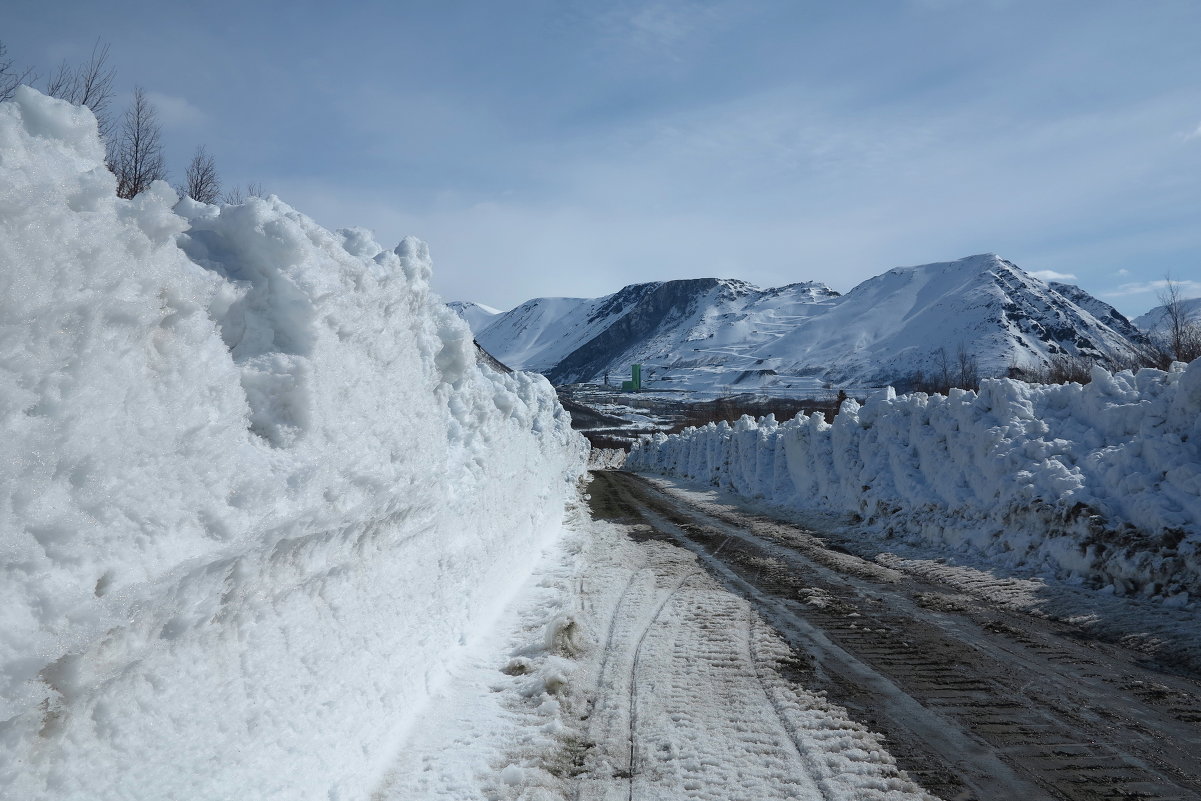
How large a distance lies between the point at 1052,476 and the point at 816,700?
6687 mm

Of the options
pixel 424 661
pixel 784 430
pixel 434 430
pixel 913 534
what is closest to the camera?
pixel 424 661

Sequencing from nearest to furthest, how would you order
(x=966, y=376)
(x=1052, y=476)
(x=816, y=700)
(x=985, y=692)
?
1. (x=816, y=700)
2. (x=985, y=692)
3. (x=1052, y=476)
4. (x=966, y=376)

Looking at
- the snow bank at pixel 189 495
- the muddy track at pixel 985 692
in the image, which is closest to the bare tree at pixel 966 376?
the muddy track at pixel 985 692

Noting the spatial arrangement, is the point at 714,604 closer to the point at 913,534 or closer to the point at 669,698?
the point at 669,698

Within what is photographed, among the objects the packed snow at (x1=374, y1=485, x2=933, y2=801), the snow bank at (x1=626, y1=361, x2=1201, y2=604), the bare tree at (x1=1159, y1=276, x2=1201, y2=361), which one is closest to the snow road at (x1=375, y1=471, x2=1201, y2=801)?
the packed snow at (x1=374, y1=485, x2=933, y2=801)

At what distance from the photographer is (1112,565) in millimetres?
7598

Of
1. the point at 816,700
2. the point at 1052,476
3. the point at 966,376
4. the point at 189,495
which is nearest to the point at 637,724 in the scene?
the point at 816,700

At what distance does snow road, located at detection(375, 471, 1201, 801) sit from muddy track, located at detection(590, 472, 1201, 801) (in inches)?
0.7

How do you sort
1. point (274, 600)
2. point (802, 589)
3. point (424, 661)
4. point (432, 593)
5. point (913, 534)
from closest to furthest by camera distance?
point (274, 600) → point (424, 661) → point (432, 593) → point (802, 589) → point (913, 534)

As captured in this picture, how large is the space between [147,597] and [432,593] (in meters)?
3.02

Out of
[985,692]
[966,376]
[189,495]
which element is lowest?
[985,692]

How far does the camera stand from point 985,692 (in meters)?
4.90

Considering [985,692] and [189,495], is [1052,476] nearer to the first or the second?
[985,692]

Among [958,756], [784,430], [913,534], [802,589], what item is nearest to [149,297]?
[958,756]
